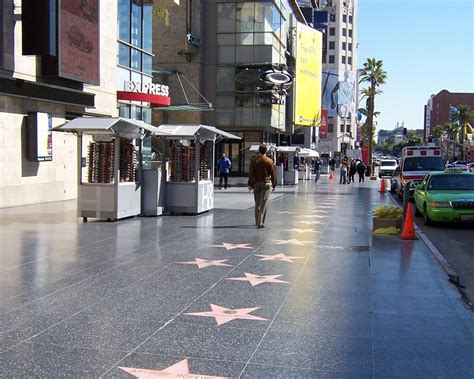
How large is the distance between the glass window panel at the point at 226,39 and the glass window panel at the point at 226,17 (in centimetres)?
29

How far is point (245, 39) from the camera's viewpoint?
126 feet

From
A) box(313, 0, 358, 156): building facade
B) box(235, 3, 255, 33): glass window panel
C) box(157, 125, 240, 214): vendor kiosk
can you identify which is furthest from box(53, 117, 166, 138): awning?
box(313, 0, 358, 156): building facade

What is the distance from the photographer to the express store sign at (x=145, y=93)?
2438 cm

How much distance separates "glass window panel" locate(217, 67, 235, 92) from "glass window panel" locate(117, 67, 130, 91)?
14542mm

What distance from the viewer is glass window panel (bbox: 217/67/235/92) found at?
39.2 m

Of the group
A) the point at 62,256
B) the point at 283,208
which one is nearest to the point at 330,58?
the point at 283,208

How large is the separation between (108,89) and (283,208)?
358 inches

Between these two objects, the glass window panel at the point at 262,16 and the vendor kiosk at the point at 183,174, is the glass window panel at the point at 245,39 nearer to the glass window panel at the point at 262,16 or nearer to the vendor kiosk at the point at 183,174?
the glass window panel at the point at 262,16

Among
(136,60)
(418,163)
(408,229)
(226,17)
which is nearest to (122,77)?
(136,60)

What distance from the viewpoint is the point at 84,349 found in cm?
496

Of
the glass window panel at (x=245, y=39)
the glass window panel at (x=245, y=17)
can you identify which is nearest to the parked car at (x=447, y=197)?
the glass window panel at (x=245, y=39)

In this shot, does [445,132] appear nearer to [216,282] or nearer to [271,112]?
[271,112]

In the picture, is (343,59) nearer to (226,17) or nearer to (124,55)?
(226,17)

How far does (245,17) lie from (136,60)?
14.0 metres
